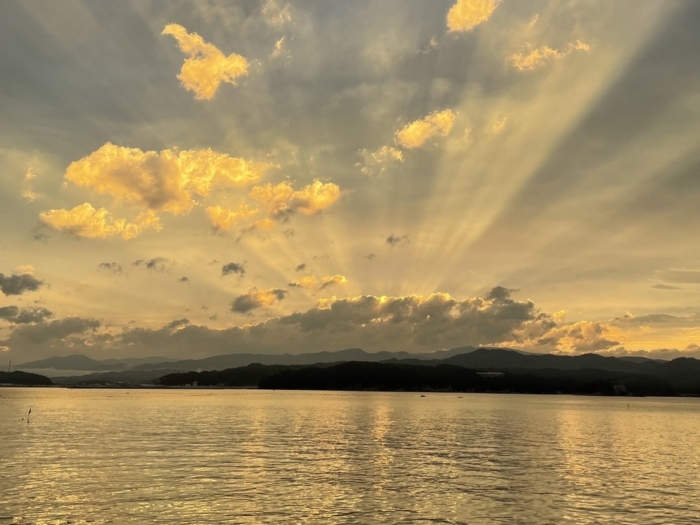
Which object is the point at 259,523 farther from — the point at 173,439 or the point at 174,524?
the point at 173,439

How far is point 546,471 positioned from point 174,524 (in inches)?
1878

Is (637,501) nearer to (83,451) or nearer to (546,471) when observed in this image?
(546,471)

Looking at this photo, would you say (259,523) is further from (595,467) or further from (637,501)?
(595,467)

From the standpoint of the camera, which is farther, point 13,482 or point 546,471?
point 546,471

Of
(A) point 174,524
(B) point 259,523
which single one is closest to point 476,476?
(B) point 259,523

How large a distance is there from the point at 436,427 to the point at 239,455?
69085mm

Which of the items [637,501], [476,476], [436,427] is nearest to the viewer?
[637,501]

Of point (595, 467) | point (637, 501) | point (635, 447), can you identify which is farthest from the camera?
point (635, 447)

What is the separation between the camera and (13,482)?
54.2 m

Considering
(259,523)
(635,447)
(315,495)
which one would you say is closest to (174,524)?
(259,523)

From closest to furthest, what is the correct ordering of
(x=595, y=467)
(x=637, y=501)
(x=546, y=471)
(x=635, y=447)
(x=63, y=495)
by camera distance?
(x=63, y=495), (x=637, y=501), (x=546, y=471), (x=595, y=467), (x=635, y=447)

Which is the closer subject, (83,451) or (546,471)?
(546,471)

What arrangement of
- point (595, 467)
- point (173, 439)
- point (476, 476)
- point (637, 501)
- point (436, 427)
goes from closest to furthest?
point (637, 501) → point (476, 476) → point (595, 467) → point (173, 439) → point (436, 427)

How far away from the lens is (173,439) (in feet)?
309
